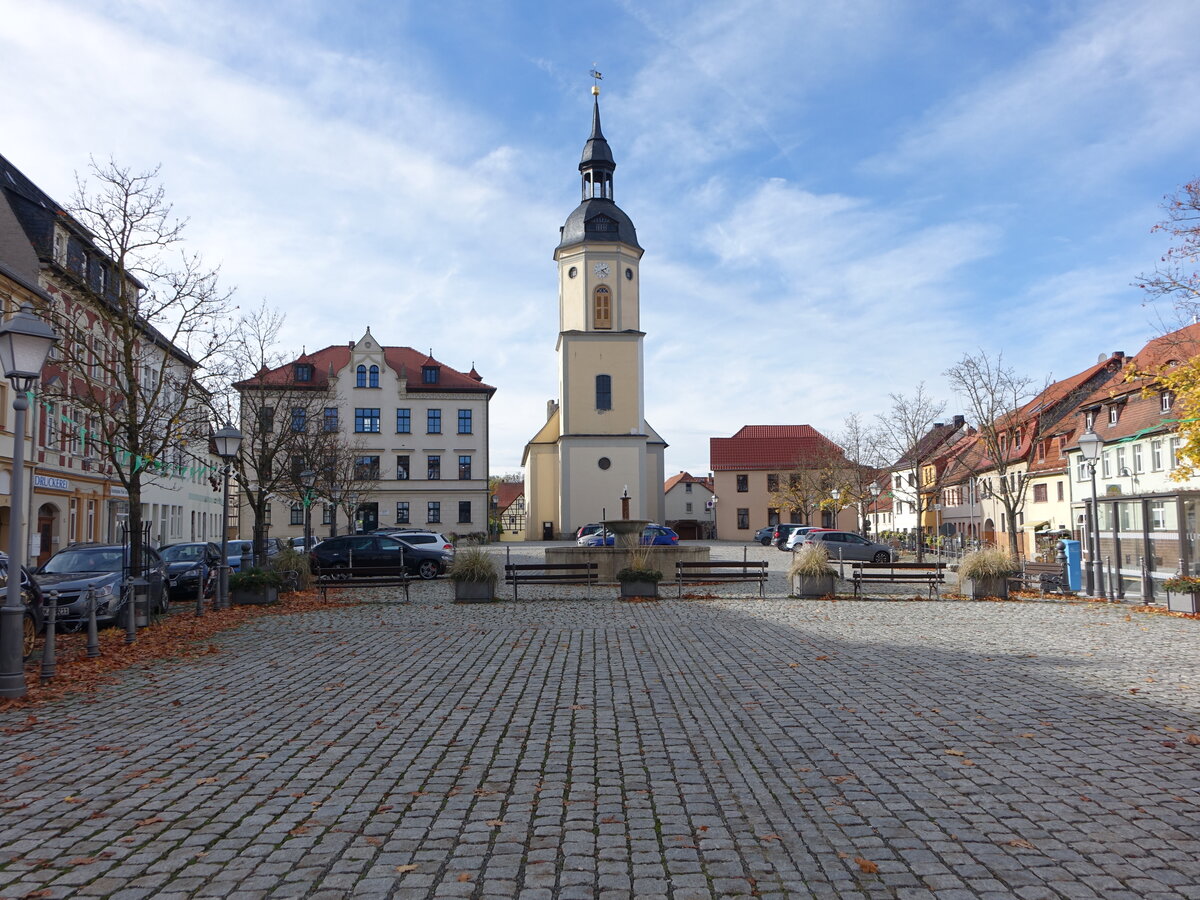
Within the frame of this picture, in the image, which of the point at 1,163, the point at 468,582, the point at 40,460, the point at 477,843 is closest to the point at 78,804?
the point at 477,843

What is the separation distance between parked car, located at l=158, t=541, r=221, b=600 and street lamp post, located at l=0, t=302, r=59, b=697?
36.3 feet

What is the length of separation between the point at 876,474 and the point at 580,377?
20.6 metres

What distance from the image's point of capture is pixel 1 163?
1330 inches

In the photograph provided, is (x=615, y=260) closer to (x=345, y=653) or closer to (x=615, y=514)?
(x=615, y=514)

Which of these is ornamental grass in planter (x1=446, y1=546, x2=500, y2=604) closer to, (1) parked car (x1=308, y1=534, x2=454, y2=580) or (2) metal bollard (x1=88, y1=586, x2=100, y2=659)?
(1) parked car (x1=308, y1=534, x2=454, y2=580)

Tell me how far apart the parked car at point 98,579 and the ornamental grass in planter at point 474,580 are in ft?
19.2

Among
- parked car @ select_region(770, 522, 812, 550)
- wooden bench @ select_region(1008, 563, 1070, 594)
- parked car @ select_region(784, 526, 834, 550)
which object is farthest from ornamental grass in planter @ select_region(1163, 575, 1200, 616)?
parked car @ select_region(770, 522, 812, 550)

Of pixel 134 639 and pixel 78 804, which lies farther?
pixel 134 639

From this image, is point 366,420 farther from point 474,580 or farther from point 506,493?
point 506,493

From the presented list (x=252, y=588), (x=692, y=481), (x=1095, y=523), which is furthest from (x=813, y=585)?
(x=692, y=481)

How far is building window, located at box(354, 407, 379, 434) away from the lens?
6494 centimetres

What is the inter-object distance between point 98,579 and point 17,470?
6.68 meters

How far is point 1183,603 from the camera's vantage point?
1770 centimetres

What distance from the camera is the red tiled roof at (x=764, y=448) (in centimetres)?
7594
